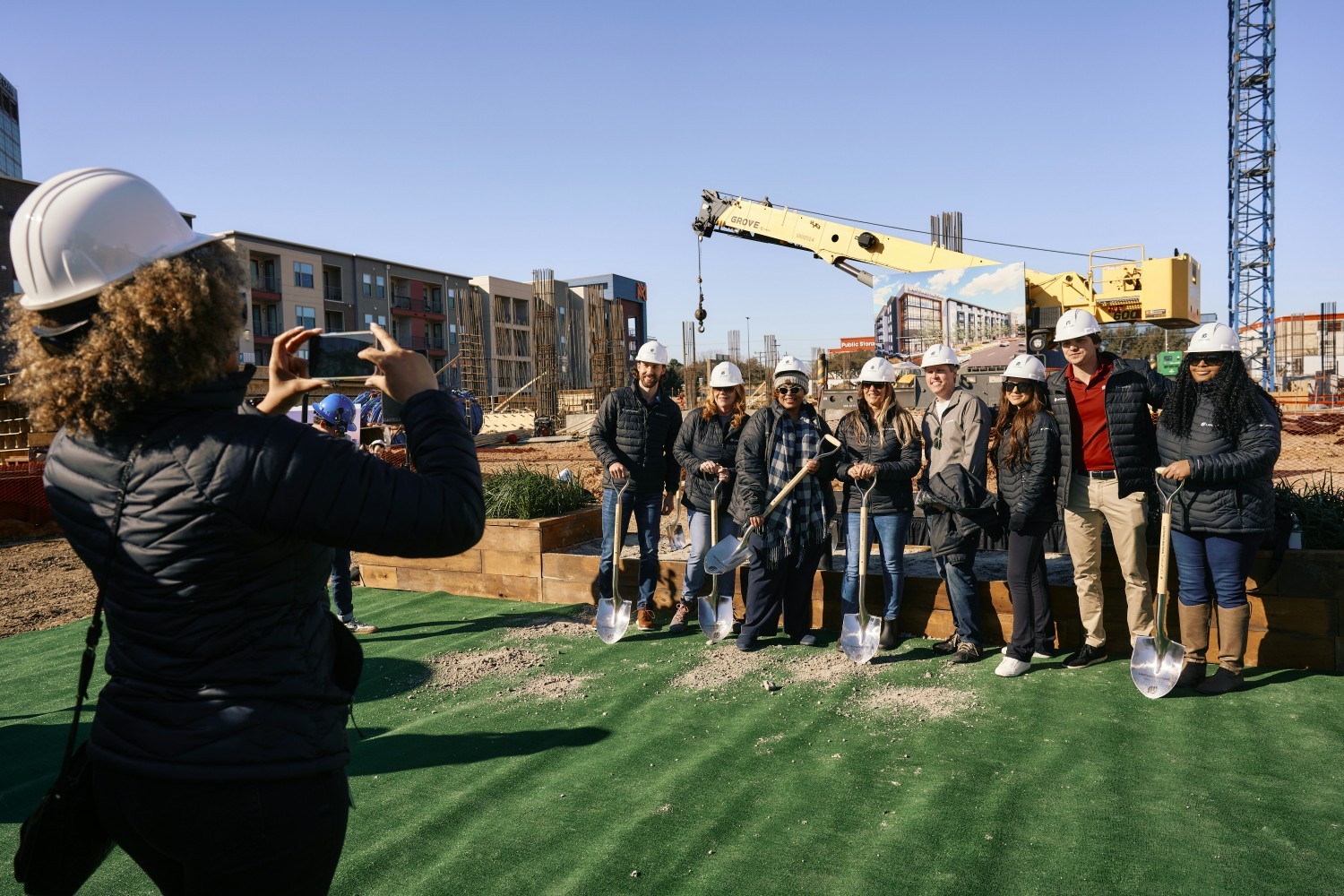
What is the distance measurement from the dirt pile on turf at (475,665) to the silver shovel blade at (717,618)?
3.58 feet

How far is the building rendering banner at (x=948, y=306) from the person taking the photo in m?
16.2

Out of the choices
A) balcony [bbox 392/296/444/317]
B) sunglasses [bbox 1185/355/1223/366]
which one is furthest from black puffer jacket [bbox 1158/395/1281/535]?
balcony [bbox 392/296/444/317]

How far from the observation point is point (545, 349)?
34.8 meters

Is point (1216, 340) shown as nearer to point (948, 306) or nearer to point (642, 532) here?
point (642, 532)

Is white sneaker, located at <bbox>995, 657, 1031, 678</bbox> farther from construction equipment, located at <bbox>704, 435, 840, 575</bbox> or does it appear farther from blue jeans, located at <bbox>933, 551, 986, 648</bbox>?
construction equipment, located at <bbox>704, 435, 840, 575</bbox>

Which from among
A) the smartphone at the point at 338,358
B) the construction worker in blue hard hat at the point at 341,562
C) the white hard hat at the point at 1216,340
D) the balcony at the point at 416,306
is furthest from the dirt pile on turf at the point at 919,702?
the balcony at the point at 416,306

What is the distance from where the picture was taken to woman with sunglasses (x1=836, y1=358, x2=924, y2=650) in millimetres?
5520

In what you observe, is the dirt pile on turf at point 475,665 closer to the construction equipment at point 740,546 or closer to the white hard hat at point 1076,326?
the construction equipment at point 740,546

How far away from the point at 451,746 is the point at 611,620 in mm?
1912

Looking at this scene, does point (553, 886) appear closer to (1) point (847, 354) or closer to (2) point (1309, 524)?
(2) point (1309, 524)

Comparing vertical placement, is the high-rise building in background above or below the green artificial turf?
above

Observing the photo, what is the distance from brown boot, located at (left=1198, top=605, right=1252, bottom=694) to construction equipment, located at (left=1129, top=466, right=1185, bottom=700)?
169 millimetres

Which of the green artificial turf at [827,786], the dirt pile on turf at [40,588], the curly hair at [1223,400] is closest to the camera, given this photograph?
the green artificial turf at [827,786]

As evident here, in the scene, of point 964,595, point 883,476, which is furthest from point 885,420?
point 964,595
